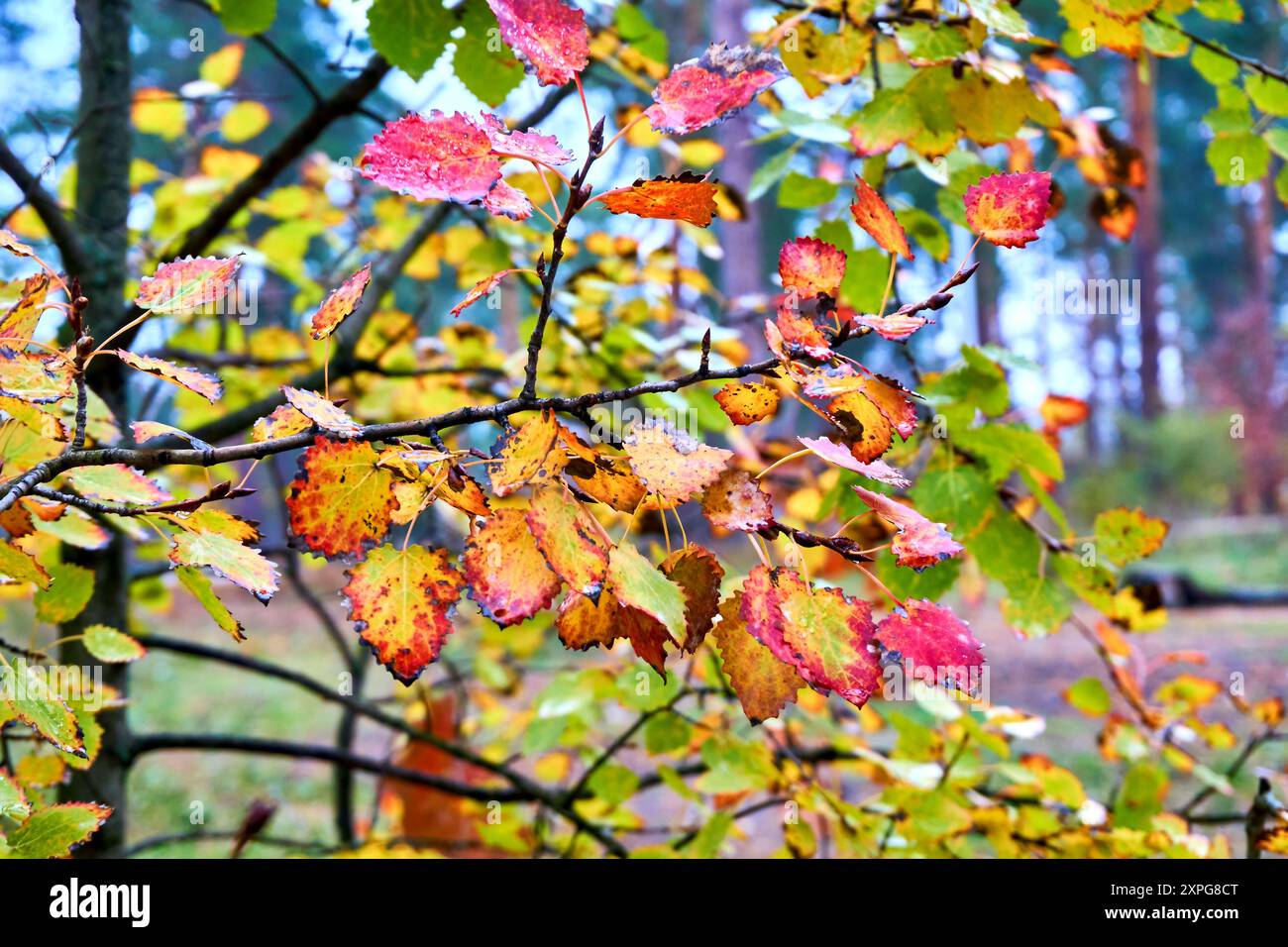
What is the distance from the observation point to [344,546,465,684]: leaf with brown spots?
58 cm

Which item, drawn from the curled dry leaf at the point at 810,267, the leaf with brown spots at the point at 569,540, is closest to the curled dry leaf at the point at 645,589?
the leaf with brown spots at the point at 569,540

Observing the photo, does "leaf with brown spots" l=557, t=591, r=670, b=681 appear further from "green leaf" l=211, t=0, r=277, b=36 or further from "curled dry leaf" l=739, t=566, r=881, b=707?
"green leaf" l=211, t=0, r=277, b=36

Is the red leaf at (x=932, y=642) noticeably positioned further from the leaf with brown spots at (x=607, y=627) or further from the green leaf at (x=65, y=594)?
the green leaf at (x=65, y=594)

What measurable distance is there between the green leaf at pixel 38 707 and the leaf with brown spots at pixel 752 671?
47 cm

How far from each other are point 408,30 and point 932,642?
917 mm

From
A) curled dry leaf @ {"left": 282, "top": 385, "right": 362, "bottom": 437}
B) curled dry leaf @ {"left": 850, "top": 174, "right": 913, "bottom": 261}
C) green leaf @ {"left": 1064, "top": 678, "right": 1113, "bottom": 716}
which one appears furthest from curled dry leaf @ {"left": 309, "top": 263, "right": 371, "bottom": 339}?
green leaf @ {"left": 1064, "top": 678, "right": 1113, "bottom": 716}

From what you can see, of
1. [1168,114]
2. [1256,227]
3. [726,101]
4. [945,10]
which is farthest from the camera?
[1168,114]

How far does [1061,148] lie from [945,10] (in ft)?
1.40

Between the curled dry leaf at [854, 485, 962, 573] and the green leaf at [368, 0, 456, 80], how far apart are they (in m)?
0.82

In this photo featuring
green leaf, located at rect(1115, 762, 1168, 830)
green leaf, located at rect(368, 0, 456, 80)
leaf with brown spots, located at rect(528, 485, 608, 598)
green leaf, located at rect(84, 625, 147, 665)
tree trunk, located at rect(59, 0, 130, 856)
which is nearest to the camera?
leaf with brown spots, located at rect(528, 485, 608, 598)
